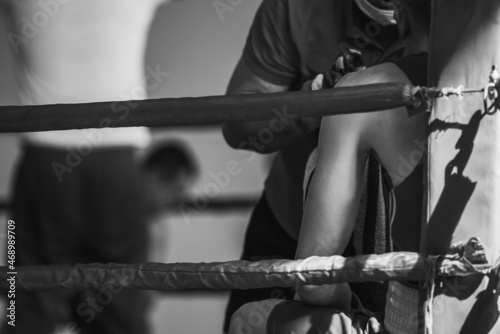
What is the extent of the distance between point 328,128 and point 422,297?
0.26 metres

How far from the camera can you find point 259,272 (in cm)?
112

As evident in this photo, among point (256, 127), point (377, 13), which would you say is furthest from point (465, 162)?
point (256, 127)

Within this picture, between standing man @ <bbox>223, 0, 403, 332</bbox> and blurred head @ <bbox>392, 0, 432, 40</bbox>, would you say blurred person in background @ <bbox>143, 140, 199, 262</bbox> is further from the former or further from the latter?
blurred head @ <bbox>392, 0, 432, 40</bbox>

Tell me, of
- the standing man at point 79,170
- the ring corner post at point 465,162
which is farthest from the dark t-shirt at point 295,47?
the ring corner post at point 465,162

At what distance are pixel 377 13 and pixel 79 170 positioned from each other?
90cm

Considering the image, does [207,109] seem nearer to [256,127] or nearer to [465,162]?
[465,162]

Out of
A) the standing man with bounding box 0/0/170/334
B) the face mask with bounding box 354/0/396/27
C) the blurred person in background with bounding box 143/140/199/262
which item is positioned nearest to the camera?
the face mask with bounding box 354/0/396/27

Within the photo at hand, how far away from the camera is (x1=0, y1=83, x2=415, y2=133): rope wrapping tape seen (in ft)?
3.44

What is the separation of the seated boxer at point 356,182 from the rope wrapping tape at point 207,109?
0.40ft

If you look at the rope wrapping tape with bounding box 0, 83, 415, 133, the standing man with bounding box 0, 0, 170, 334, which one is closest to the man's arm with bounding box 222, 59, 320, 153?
the standing man with bounding box 0, 0, 170, 334

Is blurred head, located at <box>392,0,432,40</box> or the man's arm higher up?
blurred head, located at <box>392,0,432,40</box>

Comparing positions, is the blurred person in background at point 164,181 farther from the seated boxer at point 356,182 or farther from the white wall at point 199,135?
the seated boxer at point 356,182

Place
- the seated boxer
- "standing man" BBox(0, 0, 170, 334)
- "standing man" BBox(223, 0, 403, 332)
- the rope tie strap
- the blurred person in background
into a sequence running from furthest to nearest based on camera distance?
the blurred person in background
"standing man" BBox(0, 0, 170, 334)
"standing man" BBox(223, 0, 403, 332)
the seated boxer
the rope tie strap

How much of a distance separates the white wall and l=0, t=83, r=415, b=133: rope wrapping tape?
129 cm
